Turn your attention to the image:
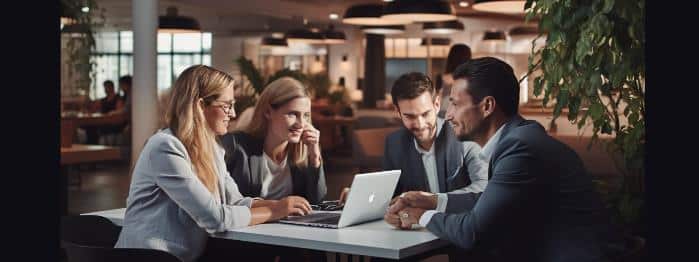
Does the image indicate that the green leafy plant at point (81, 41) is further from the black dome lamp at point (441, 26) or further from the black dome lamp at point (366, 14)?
the black dome lamp at point (441, 26)

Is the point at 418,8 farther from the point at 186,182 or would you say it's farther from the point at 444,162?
the point at 186,182

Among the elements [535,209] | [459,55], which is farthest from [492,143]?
[459,55]

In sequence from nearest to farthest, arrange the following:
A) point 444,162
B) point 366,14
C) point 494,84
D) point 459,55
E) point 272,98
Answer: point 494,84 → point 272,98 → point 444,162 → point 459,55 → point 366,14

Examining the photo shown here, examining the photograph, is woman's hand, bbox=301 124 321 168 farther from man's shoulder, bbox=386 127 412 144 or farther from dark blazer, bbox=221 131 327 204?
man's shoulder, bbox=386 127 412 144

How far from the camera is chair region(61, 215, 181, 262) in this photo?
9.12ft

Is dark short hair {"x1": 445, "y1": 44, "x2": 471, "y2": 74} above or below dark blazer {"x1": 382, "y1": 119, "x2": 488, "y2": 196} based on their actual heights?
above

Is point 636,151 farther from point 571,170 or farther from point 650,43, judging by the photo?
point 650,43

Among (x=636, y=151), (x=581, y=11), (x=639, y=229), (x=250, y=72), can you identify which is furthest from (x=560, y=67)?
(x=250, y=72)

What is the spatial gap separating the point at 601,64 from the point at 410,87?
37.1 inches

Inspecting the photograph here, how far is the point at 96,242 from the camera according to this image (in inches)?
138

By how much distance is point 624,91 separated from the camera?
14.6ft

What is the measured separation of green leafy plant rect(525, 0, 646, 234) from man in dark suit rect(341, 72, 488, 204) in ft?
2.13

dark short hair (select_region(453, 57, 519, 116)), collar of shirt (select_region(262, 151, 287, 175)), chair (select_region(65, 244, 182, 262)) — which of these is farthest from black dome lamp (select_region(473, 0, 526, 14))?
chair (select_region(65, 244, 182, 262))

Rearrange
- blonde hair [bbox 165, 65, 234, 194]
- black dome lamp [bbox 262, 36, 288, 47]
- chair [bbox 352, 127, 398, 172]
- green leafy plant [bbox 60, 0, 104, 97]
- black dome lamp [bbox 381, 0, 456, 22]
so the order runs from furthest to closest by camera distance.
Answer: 1. black dome lamp [bbox 262, 36, 288, 47]
2. black dome lamp [bbox 381, 0, 456, 22]
3. chair [bbox 352, 127, 398, 172]
4. green leafy plant [bbox 60, 0, 104, 97]
5. blonde hair [bbox 165, 65, 234, 194]
